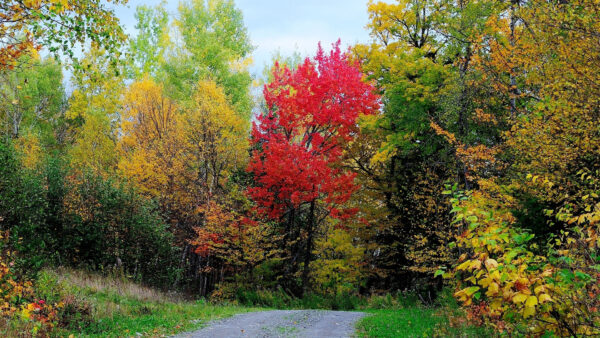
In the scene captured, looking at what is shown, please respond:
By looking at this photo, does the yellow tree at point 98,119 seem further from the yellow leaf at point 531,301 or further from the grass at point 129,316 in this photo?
the yellow leaf at point 531,301

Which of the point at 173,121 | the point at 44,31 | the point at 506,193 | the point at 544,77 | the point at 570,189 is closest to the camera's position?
the point at 44,31

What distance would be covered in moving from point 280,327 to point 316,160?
375 inches

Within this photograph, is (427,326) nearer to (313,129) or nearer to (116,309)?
(116,309)

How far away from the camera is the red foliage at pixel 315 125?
61.8 feet

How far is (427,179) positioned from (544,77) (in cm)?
1008

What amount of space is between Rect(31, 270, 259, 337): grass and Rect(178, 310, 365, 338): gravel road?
0.62 m

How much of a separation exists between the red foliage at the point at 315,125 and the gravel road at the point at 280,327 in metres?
7.15

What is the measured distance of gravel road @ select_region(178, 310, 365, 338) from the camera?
9195 millimetres

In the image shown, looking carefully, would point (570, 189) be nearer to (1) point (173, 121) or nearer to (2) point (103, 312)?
(2) point (103, 312)

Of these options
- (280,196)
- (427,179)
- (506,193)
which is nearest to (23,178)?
(280,196)

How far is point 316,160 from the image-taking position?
729 inches

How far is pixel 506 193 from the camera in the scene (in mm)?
11016

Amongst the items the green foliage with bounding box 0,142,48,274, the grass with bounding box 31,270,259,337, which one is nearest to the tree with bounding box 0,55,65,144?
the green foliage with bounding box 0,142,48,274

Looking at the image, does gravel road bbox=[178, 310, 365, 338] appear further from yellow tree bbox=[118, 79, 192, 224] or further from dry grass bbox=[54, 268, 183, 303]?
yellow tree bbox=[118, 79, 192, 224]
